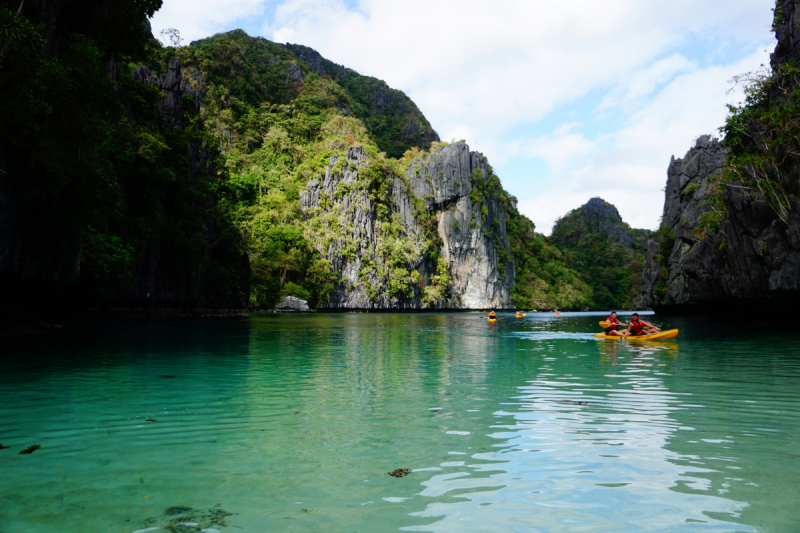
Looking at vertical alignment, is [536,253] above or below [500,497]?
above

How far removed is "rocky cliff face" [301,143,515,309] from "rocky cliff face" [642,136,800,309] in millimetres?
33624

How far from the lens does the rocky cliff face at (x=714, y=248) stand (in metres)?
27.0

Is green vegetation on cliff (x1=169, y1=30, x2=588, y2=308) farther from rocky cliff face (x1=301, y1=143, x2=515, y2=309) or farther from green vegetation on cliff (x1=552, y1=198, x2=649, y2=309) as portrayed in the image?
green vegetation on cliff (x1=552, y1=198, x2=649, y2=309)

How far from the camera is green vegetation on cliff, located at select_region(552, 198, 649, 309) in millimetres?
107562

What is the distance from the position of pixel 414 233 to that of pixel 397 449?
78.4 metres

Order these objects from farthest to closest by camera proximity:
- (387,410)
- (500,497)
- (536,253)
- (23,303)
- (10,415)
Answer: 1. (536,253)
2. (23,303)
3. (387,410)
4. (10,415)
5. (500,497)

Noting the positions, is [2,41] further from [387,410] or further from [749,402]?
[749,402]

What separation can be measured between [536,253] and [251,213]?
65666 millimetres

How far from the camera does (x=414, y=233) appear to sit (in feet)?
274

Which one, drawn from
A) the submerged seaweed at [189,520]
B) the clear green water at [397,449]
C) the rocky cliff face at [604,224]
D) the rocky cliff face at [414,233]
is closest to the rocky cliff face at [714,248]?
the clear green water at [397,449]

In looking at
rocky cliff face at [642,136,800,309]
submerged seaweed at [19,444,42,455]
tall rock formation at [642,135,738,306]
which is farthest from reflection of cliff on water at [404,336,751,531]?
tall rock formation at [642,135,738,306]

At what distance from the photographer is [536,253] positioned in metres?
113

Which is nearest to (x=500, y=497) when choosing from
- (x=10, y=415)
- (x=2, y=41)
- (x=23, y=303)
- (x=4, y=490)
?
(x=4, y=490)

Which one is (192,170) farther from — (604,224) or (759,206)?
(604,224)
